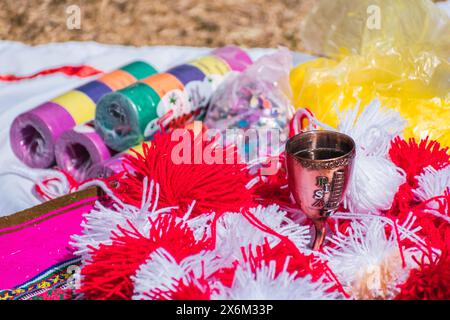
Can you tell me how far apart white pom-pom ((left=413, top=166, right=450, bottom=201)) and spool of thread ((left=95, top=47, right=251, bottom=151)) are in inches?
27.7

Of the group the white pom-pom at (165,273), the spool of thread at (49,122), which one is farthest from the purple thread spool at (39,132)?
the white pom-pom at (165,273)

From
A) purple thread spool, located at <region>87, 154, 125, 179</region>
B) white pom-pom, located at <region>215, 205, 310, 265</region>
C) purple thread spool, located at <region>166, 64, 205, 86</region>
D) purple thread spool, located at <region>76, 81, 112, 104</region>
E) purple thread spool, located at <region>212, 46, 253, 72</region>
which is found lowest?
white pom-pom, located at <region>215, 205, 310, 265</region>

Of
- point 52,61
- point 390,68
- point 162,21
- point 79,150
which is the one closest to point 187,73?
point 79,150

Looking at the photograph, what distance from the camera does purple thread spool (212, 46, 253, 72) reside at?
5.81ft

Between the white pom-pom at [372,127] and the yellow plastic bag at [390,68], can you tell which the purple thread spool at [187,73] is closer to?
the yellow plastic bag at [390,68]

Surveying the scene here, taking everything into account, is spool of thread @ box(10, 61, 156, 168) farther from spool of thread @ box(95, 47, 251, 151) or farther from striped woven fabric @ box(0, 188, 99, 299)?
striped woven fabric @ box(0, 188, 99, 299)

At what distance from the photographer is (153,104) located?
1.50 metres

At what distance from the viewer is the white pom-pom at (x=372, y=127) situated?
107 cm

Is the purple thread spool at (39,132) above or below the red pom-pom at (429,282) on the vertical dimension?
above

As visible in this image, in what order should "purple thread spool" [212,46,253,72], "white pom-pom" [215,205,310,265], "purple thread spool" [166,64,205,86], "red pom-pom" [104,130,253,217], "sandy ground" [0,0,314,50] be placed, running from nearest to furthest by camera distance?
"white pom-pom" [215,205,310,265]
"red pom-pom" [104,130,253,217]
"purple thread spool" [166,64,205,86]
"purple thread spool" [212,46,253,72]
"sandy ground" [0,0,314,50]

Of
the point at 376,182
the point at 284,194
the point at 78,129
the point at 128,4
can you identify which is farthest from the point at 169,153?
the point at 128,4

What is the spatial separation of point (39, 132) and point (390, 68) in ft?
2.95

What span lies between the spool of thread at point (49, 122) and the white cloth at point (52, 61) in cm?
5

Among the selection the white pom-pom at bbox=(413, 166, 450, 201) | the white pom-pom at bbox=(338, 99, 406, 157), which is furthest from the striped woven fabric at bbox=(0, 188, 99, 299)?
the white pom-pom at bbox=(413, 166, 450, 201)
